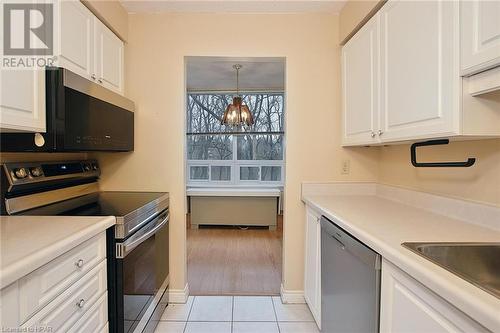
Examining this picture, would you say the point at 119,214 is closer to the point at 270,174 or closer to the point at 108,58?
the point at 108,58

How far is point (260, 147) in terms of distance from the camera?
16.4 feet

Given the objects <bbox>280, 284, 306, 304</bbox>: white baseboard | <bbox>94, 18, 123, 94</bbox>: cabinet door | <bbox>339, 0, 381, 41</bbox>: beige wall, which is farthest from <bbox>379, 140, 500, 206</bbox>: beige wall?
<bbox>94, 18, 123, 94</bbox>: cabinet door

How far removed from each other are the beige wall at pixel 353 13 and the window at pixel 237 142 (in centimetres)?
287

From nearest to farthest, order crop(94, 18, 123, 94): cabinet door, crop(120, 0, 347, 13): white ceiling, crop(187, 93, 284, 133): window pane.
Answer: crop(94, 18, 123, 94): cabinet door < crop(120, 0, 347, 13): white ceiling < crop(187, 93, 284, 133): window pane

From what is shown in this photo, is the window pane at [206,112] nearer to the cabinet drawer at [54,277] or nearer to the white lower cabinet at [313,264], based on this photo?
the white lower cabinet at [313,264]

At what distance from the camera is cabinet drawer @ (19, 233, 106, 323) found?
0.85 metres

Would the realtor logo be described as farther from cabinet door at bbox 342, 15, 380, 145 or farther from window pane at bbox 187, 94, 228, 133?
window pane at bbox 187, 94, 228, 133

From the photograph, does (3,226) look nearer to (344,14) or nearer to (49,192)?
(49,192)

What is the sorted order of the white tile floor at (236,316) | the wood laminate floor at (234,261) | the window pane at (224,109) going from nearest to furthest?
the white tile floor at (236,316), the wood laminate floor at (234,261), the window pane at (224,109)

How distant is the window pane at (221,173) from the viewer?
5.04 m

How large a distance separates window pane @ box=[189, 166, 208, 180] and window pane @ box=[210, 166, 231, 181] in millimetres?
128

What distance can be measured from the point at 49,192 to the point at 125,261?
699 millimetres

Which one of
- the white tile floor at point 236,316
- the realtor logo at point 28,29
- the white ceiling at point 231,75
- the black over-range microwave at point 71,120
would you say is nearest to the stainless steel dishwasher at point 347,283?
the white tile floor at point 236,316

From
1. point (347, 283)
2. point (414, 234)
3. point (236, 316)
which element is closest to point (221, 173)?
point (236, 316)
